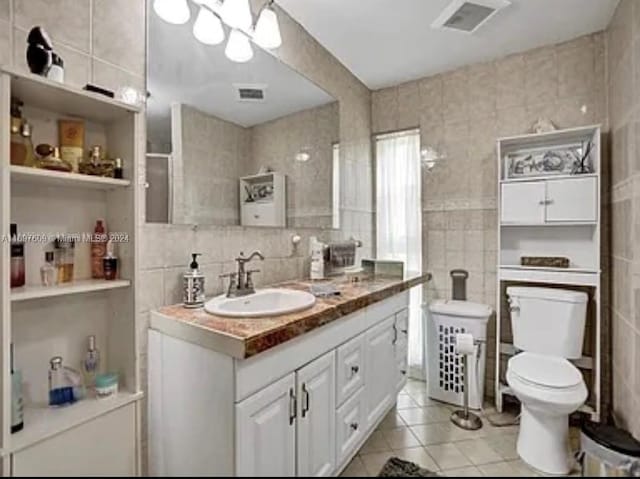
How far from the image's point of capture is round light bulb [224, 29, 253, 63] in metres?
1.78

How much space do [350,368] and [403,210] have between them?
1.61 metres

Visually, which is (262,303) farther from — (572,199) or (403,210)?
(572,199)

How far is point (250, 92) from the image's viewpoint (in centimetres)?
191

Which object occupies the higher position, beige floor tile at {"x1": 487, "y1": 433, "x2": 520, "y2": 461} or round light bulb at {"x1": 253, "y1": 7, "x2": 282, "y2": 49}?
round light bulb at {"x1": 253, "y1": 7, "x2": 282, "y2": 49}

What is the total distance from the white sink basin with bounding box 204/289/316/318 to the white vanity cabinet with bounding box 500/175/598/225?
146 cm

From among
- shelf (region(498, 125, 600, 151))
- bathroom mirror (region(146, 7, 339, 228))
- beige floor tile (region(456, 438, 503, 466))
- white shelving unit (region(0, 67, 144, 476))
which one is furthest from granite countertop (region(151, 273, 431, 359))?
shelf (region(498, 125, 600, 151))

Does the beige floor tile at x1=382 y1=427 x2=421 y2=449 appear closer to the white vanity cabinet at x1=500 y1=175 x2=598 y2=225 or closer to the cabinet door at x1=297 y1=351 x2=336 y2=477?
the cabinet door at x1=297 y1=351 x2=336 y2=477


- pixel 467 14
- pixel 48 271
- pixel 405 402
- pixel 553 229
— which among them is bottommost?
pixel 405 402

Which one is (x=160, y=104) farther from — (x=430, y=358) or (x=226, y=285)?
(x=430, y=358)

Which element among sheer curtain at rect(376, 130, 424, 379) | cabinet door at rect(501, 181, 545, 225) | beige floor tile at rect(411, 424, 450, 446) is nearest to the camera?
beige floor tile at rect(411, 424, 450, 446)

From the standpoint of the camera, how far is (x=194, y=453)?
0.69 meters

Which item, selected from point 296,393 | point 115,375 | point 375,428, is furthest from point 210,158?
point 375,428

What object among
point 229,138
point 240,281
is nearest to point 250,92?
point 229,138

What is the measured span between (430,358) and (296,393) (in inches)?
60.0
